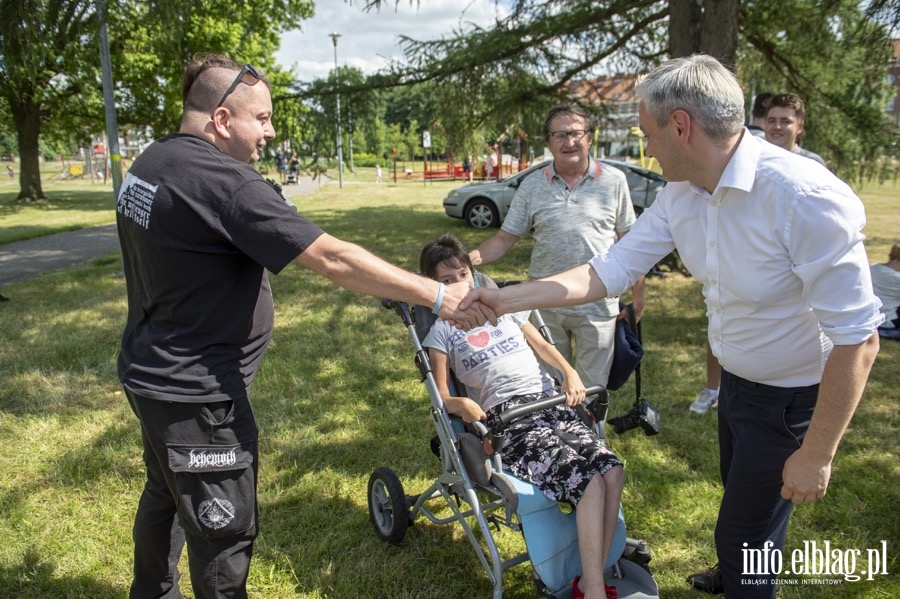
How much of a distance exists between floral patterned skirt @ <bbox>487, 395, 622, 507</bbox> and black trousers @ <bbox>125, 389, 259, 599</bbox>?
1.04 metres

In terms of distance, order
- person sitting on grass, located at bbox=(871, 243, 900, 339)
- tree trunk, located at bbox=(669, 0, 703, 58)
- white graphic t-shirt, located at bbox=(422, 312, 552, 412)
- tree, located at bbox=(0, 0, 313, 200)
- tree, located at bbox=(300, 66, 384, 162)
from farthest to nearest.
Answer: tree, located at bbox=(300, 66, 384, 162) → tree trunk, located at bbox=(669, 0, 703, 58) → person sitting on grass, located at bbox=(871, 243, 900, 339) → tree, located at bbox=(0, 0, 313, 200) → white graphic t-shirt, located at bbox=(422, 312, 552, 412)

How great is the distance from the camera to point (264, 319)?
2.29 metres

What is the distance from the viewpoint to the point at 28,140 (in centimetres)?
2122

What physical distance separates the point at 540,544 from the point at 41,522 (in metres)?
2.73

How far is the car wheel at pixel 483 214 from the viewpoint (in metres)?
14.3

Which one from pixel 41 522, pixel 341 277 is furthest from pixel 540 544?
pixel 41 522

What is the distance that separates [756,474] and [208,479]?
74.1 inches

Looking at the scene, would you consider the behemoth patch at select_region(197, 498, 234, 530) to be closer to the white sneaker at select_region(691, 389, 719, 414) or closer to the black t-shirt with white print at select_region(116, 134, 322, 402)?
the black t-shirt with white print at select_region(116, 134, 322, 402)

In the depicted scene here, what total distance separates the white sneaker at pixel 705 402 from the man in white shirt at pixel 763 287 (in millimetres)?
2533

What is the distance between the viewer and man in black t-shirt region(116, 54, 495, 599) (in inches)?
76.8

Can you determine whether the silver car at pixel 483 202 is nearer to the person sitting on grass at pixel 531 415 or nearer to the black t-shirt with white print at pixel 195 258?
the person sitting on grass at pixel 531 415

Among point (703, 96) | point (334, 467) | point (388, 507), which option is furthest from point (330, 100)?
point (703, 96)

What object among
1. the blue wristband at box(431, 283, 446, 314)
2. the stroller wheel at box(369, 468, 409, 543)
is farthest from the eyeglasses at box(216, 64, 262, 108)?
the stroller wheel at box(369, 468, 409, 543)

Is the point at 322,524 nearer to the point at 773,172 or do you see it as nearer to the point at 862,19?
the point at 773,172
